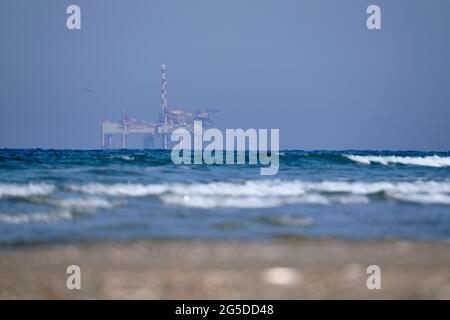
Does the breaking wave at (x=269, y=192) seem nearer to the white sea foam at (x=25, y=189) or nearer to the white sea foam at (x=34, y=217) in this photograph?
the white sea foam at (x=25, y=189)

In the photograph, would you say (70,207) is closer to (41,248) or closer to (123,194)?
(123,194)

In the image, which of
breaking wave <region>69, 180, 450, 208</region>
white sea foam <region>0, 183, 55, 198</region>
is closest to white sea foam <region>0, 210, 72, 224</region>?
breaking wave <region>69, 180, 450, 208</region>

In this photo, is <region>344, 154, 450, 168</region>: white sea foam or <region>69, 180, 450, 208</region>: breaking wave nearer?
<region>69, 180, 450, 208</region>: breaking wave

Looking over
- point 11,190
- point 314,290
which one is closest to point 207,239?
point 314,290

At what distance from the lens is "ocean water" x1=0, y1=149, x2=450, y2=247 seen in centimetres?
656

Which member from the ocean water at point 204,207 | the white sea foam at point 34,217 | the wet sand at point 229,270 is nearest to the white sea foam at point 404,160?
the ocean water at point 204,207

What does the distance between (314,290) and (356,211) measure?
452cm

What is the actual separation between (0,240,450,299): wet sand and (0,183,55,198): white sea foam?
5031 millimetres

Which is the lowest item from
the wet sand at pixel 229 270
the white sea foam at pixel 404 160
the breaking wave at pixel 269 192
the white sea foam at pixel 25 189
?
the white sea foam at pixel 404 160

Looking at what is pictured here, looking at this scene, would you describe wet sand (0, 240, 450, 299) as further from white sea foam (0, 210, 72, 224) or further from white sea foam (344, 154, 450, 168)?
white sea foam (344, 154, 450, 168)

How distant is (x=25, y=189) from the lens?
11.0 metres

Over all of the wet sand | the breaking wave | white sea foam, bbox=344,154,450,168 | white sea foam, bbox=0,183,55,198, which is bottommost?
white sea foam, bbox=344,154,450,168

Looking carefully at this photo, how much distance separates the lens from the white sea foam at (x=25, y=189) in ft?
34.1

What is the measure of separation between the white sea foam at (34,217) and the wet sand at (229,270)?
5.79ft
